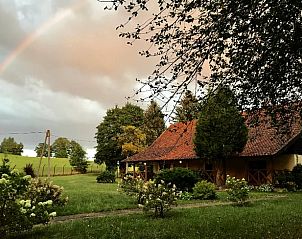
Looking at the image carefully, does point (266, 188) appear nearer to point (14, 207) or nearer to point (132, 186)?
point (132, 186)

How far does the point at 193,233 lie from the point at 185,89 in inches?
143

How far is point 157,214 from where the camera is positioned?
11617 millimetres

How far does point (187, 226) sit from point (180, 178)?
35.6 ft

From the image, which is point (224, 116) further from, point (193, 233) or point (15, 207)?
point (15, 207)

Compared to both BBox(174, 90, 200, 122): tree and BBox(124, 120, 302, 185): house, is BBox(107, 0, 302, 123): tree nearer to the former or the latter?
BBox(174, 90, 200, 122): tree

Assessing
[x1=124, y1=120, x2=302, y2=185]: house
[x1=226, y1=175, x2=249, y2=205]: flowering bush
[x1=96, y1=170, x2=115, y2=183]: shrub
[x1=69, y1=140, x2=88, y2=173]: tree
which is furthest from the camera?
[x1=69, y1=140, x2=88, y2=173]: tree

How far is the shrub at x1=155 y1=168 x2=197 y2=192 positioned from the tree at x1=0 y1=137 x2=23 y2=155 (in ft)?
269

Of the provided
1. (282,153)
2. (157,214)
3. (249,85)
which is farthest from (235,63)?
(282,153)

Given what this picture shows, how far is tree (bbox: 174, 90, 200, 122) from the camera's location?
697 cm

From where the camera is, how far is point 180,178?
66.1 feet

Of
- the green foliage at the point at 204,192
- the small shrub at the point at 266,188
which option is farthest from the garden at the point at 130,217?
the small shrub at the point at 266,188

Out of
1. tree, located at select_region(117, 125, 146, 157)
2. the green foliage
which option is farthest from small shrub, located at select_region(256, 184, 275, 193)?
tree, located at select_region(117, 125, 146, 157)

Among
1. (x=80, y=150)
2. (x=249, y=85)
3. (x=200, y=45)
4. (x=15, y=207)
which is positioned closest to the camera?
(x=200, y=45)

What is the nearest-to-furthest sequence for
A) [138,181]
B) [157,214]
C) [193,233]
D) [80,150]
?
[193,233], [157,214], [138,181], [80,150]
